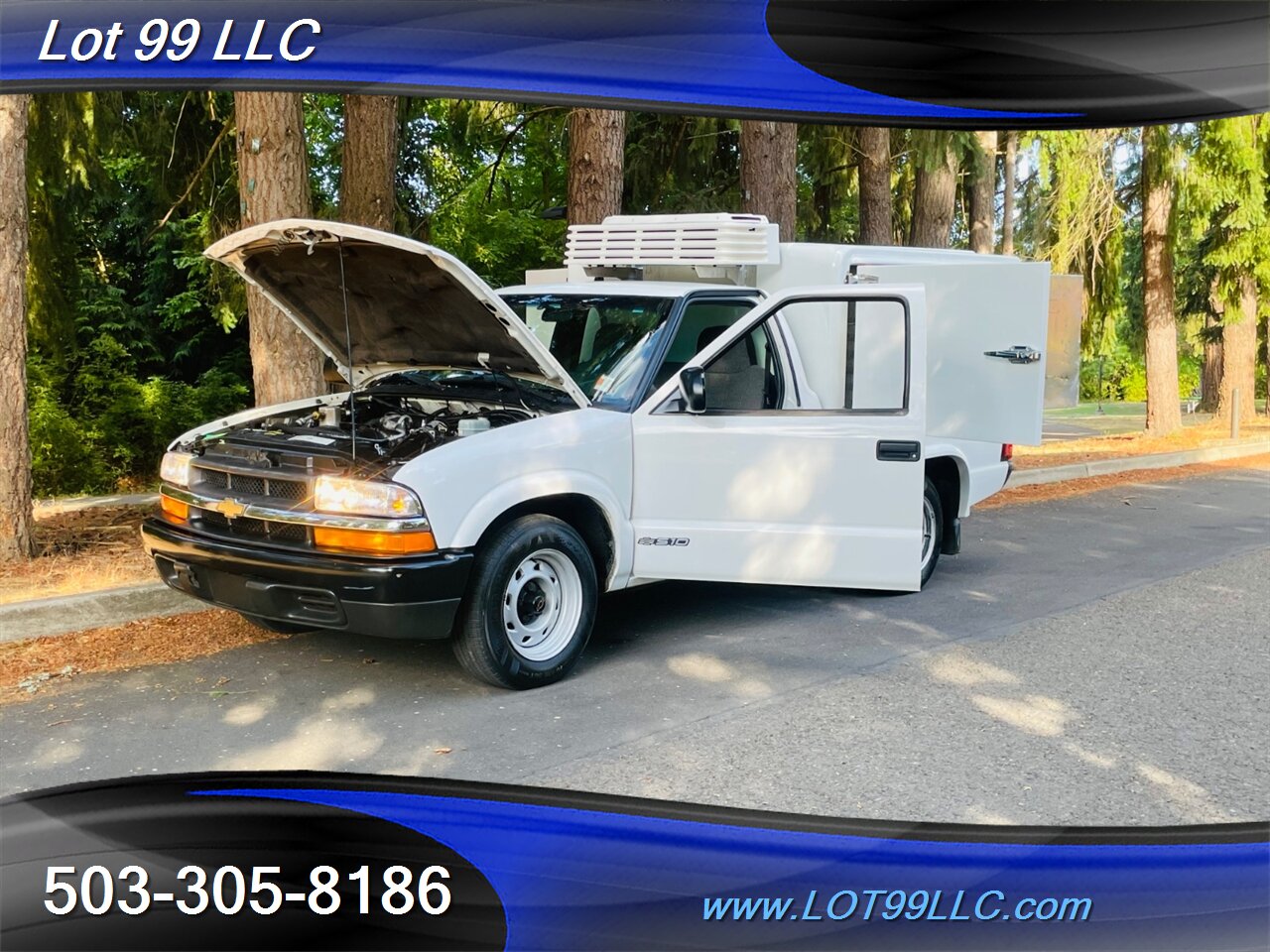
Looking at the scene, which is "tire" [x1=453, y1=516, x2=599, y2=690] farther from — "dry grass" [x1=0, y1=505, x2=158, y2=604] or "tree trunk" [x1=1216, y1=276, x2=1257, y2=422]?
"tree trunk" [x1=1216, y1=276, x2=1257, y2=422]

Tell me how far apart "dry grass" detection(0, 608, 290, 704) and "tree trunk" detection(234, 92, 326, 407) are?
2451 mm

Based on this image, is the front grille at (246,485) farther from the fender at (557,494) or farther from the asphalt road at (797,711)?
the asphalt road at (797,711)

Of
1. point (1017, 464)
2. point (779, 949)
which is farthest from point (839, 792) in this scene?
point (1017, 464)

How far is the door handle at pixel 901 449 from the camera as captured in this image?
21.4 feet

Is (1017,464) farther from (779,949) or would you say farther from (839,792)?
(779,949)

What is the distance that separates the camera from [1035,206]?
28312mm

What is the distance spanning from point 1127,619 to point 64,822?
6060 millimetres

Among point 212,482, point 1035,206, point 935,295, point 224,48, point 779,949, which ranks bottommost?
point 779,949

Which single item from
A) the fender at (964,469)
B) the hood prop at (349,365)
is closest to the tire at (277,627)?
the hood prop at (349,365)

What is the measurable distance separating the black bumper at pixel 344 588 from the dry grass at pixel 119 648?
1037 mm


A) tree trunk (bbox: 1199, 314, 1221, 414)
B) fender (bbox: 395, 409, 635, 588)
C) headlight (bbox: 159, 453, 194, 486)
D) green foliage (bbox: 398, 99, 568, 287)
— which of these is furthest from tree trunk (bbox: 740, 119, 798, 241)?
tree trunk (bbox: 1199, 314, 1221, 414)

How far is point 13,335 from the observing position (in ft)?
27.1

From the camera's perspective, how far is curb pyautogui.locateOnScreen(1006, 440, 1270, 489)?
14.4 m

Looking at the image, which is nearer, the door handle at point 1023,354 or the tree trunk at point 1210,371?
the door handle at point 1023,354
